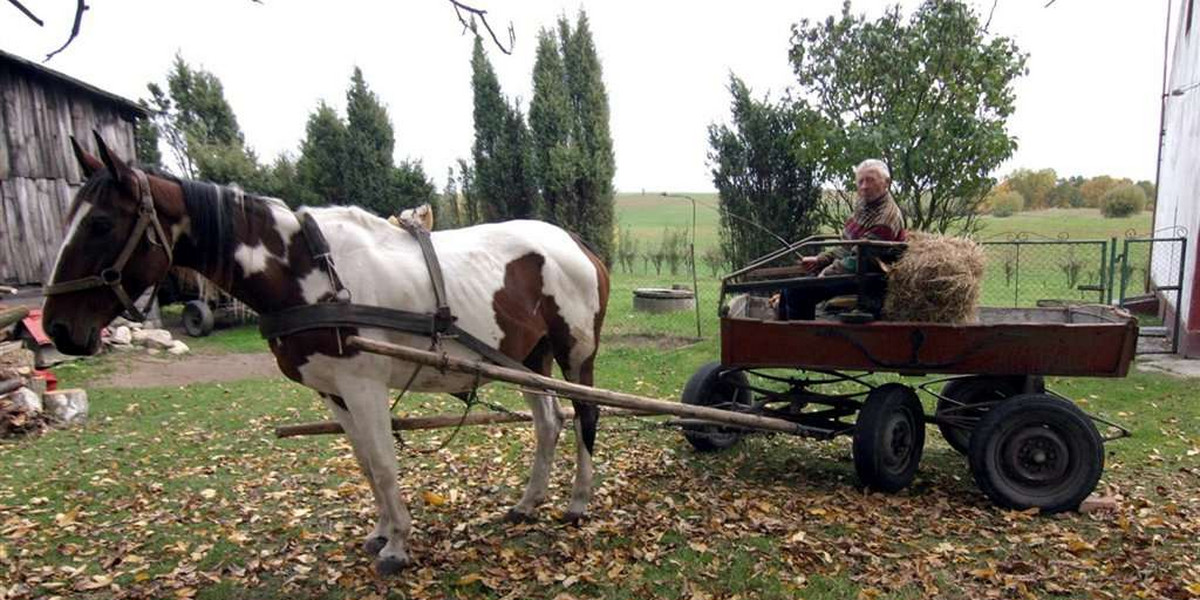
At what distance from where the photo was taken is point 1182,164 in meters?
11.9

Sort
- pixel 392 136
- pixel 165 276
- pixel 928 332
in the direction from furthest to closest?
pixel 392 136
pixel 928 332
pixel 165 276

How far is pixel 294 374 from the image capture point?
3525 mm

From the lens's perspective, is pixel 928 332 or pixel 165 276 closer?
pixel 165 276

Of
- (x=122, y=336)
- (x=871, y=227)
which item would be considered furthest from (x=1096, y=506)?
(x=122, y=336)

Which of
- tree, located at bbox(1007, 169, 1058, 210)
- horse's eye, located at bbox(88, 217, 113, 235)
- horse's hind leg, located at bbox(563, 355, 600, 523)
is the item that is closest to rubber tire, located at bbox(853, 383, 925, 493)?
horse's hind leg, located at bbox(563, 355, 600, 523)

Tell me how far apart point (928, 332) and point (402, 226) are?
10.6 ft

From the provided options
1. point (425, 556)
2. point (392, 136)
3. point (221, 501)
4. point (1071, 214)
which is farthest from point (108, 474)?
point (1071, 214)

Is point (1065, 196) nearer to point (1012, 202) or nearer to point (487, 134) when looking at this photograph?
point (1012, 202)

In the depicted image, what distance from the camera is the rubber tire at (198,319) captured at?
46.2 feet

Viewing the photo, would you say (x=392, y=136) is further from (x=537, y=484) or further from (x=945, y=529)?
(x=945, y=529)

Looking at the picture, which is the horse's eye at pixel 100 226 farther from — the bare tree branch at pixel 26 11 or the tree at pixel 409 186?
the tree at pixel 409 186

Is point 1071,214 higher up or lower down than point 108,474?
higher up

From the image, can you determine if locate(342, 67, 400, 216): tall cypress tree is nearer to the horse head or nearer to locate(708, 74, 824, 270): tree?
locate(708, 74, 824, 270): tree

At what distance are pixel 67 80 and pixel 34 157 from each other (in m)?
1.46
